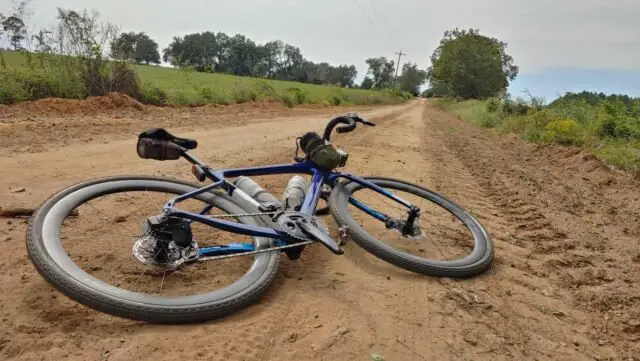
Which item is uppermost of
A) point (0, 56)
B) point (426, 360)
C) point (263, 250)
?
point (0, 56)

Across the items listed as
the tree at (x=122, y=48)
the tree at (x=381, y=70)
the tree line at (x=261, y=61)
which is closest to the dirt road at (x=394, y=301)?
the tree at (x=122, y=48)

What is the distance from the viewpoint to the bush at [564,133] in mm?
10847

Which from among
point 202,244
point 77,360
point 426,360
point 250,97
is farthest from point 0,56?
point 426,360

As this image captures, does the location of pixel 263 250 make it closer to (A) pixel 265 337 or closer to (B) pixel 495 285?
(A) pixel 265 337

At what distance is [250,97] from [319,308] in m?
16.6

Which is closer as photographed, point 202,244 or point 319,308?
point 319,308

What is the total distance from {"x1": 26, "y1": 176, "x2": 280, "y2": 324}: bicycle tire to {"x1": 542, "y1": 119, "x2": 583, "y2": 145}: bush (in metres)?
10.5

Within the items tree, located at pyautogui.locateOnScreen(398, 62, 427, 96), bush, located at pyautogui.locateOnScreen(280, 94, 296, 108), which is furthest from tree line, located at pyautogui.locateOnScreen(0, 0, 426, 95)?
bush, located at pyautogui.locateOnScreen(280, 94, 296, 108)

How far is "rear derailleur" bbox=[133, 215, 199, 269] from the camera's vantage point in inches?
88.4

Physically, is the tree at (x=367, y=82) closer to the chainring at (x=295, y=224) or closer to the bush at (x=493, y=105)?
the bush at (x=493, y=105)

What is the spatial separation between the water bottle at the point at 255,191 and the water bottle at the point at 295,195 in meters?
0.08

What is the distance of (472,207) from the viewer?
4840 mm

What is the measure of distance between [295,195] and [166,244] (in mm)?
930

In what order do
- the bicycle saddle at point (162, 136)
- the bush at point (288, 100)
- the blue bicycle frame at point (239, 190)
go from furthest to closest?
the bush at point (288, 100)
the bicycle saddle at point (162, 136)
the blue bicycle frame at point (239, 190)
